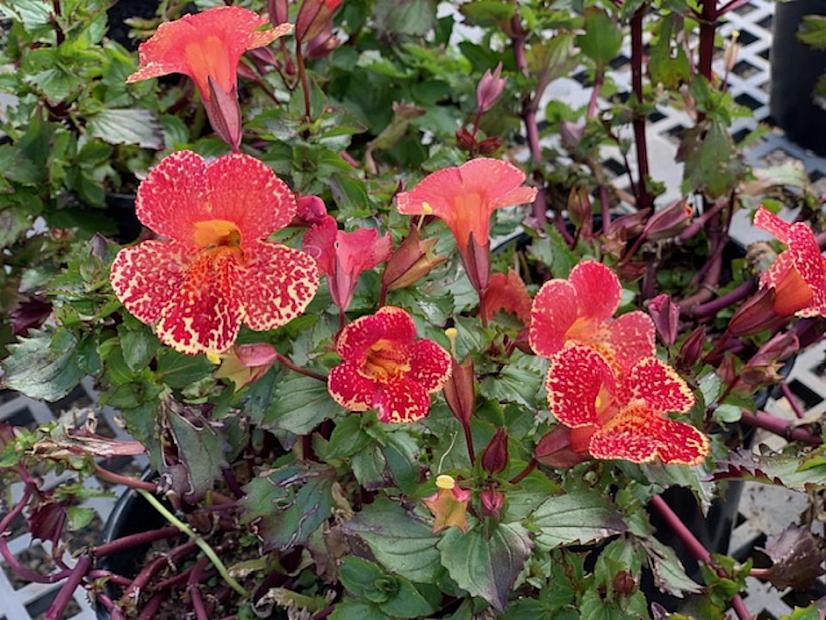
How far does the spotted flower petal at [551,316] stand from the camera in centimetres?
51

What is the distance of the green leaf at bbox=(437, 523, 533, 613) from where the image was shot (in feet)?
1.59

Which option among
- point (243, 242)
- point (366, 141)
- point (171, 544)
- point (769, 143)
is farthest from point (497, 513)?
point (769, 143)

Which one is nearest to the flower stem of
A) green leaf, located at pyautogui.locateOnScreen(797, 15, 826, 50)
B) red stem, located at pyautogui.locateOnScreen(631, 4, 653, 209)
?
red stem, located at pyautogui.locateOnScreen(631, 4, 653, 209)

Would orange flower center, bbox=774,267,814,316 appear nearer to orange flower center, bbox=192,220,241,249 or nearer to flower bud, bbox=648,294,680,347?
flower bud, bbox=648,294,680,347

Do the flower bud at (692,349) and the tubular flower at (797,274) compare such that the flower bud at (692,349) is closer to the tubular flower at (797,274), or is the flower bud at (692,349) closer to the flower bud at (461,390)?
the tubular flower at (797,274)

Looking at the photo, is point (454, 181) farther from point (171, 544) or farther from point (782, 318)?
point (171, 544)

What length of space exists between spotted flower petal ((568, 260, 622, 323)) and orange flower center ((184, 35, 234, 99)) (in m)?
0.21

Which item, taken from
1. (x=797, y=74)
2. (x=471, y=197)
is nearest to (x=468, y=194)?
(x=471, y=197)

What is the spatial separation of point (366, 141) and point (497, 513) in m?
0.62

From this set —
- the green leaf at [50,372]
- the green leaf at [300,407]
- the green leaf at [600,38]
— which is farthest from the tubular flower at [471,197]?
the green leaf at [600,38]

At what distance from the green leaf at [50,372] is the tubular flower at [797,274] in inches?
15.7

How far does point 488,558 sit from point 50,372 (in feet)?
0.91

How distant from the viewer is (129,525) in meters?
0.78

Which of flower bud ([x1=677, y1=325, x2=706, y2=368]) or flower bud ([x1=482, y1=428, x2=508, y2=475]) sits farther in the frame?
flower bud ([x1=677, y1=325, x2=706, y2=368])
